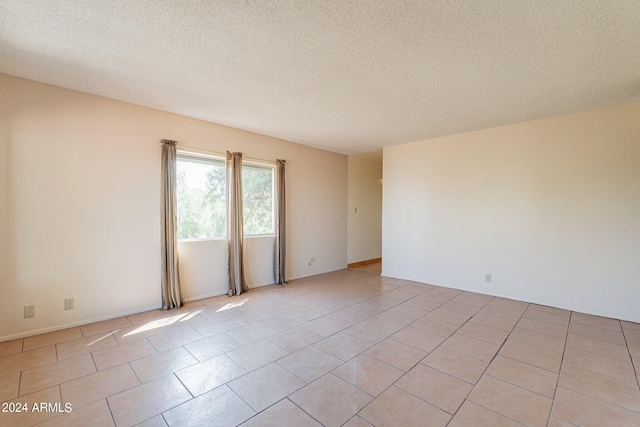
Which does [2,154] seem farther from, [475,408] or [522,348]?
[522,348]

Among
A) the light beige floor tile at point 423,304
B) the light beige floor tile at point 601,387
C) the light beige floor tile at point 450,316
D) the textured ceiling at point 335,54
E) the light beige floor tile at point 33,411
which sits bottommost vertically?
the light beige floor tile at point 423,304

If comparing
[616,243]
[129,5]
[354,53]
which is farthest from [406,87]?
[616,243]

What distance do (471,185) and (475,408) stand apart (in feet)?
12.1

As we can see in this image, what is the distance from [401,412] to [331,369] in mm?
663

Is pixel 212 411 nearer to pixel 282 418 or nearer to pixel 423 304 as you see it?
pixel 282 418

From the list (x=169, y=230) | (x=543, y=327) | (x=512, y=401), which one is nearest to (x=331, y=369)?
(x=512, y=401)

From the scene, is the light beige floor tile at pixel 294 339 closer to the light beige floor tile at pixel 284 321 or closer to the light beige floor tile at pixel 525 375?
the light beige floor tile at pixel 284 321

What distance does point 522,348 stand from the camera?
267cm

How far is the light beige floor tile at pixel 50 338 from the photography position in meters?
2.67

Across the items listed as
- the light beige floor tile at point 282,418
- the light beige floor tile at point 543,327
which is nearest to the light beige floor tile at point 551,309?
the light beige floor tile at point 543,327

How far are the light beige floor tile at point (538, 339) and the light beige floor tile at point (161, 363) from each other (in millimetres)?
3299

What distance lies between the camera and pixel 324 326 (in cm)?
316

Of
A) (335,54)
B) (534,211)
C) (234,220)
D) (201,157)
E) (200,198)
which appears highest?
(335,54)

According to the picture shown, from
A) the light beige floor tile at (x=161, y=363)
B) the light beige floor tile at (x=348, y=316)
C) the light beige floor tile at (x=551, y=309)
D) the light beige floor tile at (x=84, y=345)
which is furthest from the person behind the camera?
the light beige floor tile at (x=551, y=309)
